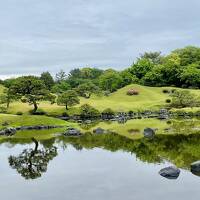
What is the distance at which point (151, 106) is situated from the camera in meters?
102

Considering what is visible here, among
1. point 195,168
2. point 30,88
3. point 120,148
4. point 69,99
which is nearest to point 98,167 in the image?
point 195,168

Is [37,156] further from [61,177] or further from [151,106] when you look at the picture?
[151,106]

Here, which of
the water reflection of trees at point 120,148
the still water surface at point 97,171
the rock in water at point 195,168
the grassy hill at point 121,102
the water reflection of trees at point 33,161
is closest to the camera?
the still water surface at point 97,171

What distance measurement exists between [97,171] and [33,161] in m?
8.97

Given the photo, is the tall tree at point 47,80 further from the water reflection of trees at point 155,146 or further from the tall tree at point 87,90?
the water reflection of trees at point 155,146

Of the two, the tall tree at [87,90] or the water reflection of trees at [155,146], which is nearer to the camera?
the water reflection of trees at [155,146]

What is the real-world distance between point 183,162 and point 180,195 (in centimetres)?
1012

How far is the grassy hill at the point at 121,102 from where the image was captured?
96.9 m

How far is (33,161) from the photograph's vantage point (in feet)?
125

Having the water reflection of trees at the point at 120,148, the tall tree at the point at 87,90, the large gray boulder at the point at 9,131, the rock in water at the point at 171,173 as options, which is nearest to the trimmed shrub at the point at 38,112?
the tall tree at the point at 87,90

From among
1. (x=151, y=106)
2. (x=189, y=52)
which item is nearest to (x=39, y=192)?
(x=151, y=106)

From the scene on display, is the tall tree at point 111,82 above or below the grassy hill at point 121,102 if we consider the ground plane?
above

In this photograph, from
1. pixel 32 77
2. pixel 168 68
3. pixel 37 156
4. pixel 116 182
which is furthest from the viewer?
pixel 168 68

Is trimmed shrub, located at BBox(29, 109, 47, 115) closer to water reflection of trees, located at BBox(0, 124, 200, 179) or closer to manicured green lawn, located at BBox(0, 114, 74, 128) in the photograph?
manicured green lawn, located at BBox(0, 114, 74, 128)
